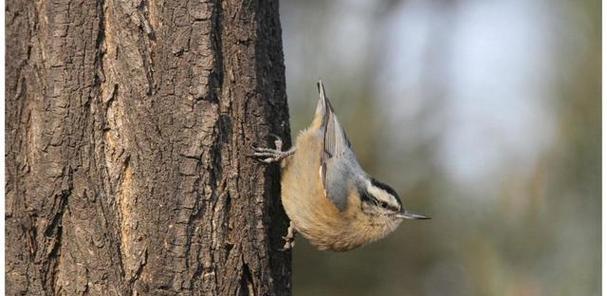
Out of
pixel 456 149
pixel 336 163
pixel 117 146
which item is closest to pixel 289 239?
pixel 336 163

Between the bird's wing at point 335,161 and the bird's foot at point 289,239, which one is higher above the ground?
the bird's wing at point 335,161

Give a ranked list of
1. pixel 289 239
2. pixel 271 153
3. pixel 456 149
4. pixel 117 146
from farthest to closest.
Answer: pixel 456 149, pixel 289 239, pixel 271 153, pixel 117 146

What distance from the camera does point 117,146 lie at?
2.92m

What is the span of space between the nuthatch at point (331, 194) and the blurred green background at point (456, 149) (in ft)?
6.08

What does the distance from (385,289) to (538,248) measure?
3.48ft

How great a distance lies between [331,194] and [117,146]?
3.61 ft

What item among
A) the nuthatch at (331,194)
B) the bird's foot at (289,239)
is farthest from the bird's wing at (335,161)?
the bird's foot at (289,239)

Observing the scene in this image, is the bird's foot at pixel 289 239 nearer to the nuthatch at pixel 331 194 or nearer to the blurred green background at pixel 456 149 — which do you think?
the nuthatch at pixel 331 194

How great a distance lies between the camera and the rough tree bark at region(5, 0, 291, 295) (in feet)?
9.47

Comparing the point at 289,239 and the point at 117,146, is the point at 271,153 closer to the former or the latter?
the point at 289,239

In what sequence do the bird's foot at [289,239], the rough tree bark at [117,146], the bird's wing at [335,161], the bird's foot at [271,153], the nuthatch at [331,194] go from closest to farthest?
the rough tree bark at [117,146], the bird's foot at [271,153], the bird's foot at [289,239], the nuthatch at [331,194], the bird's wing at [335,161]

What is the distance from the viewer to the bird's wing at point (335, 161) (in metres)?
3.78

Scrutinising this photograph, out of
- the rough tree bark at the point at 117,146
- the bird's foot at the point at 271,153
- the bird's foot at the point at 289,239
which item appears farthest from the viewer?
the bird's foot at the point at 289,239

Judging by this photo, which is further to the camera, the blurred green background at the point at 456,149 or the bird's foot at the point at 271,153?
the blurred green background at the point at 456,149
